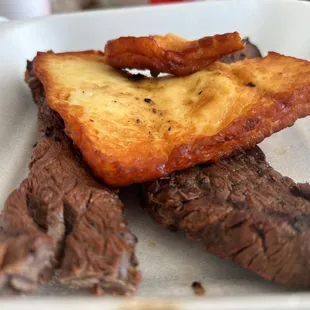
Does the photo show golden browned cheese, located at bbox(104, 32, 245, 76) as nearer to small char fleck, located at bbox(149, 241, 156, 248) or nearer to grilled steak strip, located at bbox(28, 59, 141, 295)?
grilled steak strip, located at bbox(28, 59, 141, 295)

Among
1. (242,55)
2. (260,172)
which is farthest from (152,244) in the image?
(242,55)

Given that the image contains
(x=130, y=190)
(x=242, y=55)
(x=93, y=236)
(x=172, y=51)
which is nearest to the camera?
(x=93, y=236)

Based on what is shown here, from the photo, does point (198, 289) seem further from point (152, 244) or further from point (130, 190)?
point (130, 190)

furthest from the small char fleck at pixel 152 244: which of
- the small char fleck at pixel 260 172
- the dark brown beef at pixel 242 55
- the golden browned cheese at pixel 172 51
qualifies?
the dark brown beef at pixel 242 55

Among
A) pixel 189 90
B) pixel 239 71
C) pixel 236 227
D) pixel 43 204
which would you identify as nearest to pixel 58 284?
pixel 43 204

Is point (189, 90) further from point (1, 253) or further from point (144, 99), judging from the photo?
point (1, 253)

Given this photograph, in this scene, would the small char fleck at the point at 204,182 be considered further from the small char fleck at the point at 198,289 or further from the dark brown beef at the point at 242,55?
the dark brown beef at the point at 242,55

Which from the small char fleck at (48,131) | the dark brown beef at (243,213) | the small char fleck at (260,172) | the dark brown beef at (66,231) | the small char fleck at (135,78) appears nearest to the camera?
the dark brown beef at (66,231)
